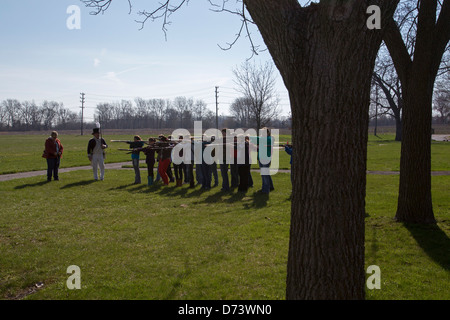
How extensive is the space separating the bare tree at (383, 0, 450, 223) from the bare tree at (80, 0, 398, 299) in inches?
167

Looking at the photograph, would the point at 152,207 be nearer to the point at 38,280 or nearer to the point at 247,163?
the point at 247,163

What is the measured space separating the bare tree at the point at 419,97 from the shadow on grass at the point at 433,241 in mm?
299

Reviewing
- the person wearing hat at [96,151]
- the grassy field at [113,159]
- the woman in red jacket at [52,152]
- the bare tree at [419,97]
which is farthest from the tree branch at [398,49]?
the woman in red jacket at [52,152]

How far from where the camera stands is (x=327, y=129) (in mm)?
2742

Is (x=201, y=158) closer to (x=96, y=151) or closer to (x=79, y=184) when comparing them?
(x=96, y=151)

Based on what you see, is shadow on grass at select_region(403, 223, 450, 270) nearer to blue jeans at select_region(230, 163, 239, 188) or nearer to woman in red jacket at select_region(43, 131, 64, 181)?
blue jeans at select_region(230, 163, 239, 188)

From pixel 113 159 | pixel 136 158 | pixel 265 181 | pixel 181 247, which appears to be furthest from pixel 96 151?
pixel 181 247

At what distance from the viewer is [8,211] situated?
857 centimetres

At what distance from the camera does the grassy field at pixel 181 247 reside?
4.23 m

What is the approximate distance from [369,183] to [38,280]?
1083cm

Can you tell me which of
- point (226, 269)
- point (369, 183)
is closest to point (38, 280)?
point (226, 269)

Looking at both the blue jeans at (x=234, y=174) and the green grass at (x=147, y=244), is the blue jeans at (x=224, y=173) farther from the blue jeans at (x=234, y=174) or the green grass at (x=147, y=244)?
the green grass at (x=147, y=244)

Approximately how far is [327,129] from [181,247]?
379cm

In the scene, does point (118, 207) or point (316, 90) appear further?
point (118, 207)
